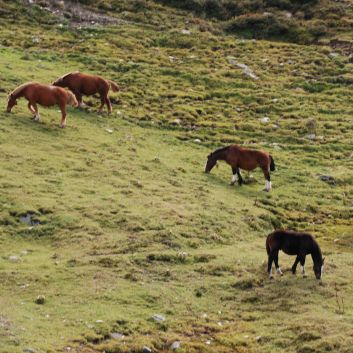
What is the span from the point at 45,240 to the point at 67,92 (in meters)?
11.7

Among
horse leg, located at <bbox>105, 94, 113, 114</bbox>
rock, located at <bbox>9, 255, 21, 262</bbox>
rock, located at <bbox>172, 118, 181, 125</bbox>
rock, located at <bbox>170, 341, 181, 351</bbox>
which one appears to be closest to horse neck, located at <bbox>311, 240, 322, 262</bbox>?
rock, located at <bbox>170, 341, 181, 351</bbox>

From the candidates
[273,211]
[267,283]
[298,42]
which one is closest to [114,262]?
[267,283]

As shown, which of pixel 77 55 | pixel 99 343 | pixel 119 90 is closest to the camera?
pixel 99 343

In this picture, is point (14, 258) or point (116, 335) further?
point (14, 258)

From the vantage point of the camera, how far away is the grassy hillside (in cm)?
1869

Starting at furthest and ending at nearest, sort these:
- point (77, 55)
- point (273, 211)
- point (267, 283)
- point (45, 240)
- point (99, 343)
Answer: point (77, 55), point (273, 211), point (45, 240), point (267, 283), point (99, 343)

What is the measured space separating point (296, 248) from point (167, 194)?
7.82 m

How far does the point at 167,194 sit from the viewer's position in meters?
28.4

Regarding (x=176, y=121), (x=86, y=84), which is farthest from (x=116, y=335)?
(x=176, y=121)

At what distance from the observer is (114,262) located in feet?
71.9

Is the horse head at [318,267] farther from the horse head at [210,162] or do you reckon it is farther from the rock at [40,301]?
the horse head at [210,162]

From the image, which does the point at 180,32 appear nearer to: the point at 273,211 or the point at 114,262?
the point at 273,211

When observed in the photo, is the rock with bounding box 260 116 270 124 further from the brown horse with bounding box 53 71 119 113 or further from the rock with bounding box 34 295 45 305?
the rock with bounding box 34 295 45 305

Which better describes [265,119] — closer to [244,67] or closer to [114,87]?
[114,87]
